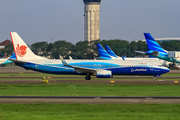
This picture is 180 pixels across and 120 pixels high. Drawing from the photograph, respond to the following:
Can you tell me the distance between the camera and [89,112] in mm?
Result: 19719

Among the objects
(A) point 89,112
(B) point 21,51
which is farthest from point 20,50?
(A) point 89,112

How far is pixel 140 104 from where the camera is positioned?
22.9 m

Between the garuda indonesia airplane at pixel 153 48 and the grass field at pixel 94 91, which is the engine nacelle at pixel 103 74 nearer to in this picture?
the grass field at pixel 94 91

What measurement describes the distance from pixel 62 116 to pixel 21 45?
1535 inches

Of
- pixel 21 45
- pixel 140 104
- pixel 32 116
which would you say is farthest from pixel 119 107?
pixel 21 45

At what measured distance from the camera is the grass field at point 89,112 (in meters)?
17.9

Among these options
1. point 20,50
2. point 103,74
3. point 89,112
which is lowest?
point 89,112

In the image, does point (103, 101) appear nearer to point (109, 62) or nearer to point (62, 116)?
point (62, 116)

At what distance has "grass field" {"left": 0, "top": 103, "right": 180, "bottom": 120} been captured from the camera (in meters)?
17.9

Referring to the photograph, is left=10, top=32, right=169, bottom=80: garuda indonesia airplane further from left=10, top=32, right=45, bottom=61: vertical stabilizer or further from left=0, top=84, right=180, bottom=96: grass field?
left=0, top=84, right=180, bottom=96: grass field

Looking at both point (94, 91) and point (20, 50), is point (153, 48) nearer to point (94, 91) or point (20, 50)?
point (20, 50)

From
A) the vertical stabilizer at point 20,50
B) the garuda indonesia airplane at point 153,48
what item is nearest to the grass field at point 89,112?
the vertical stabilizer at point 20,50

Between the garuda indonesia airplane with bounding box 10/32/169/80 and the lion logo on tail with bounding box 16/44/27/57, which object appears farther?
the lion logo on tail with bounding box 16/44/27/57

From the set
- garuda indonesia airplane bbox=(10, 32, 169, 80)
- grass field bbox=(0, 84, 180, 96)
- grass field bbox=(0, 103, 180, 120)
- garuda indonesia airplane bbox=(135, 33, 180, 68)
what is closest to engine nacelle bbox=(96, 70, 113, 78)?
garuda indonesia airplane bbox=(10, 32, 169, 80)
